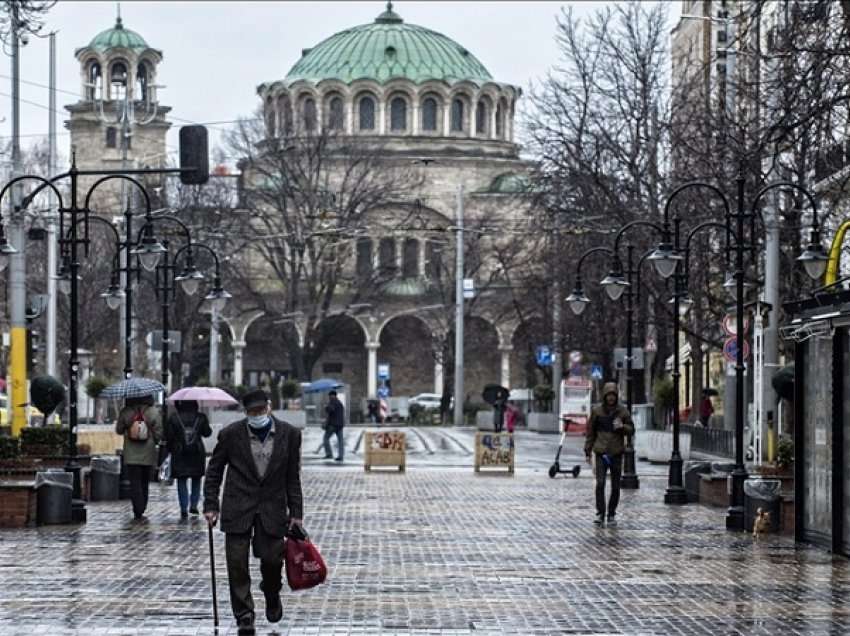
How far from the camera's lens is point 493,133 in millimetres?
126062

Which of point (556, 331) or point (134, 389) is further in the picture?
point (556, 331)

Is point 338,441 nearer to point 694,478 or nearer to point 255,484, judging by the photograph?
point 694,478

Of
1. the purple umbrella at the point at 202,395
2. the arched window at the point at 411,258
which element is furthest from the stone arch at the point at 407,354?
the purple umbrella at the point at 202,395

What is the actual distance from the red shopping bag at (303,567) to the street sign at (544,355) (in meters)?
56.5

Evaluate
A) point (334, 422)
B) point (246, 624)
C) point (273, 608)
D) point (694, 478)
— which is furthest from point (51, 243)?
point (246, 624)

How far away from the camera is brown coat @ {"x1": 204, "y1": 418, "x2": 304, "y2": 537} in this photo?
555 inches

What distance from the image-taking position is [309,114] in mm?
105688

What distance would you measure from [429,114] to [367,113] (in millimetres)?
3830

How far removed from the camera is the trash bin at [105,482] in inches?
1129

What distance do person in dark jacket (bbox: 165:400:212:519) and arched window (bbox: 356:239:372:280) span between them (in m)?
72.8

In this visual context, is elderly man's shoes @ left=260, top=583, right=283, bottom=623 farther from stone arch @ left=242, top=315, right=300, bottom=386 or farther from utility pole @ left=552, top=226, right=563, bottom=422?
stone arch @ left=242, top=315, right=300, bottom=386

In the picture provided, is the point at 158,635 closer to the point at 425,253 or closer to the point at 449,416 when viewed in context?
the point at 449,416

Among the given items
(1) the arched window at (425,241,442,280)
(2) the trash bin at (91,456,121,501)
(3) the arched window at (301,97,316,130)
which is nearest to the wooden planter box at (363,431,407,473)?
(2) the trash bin at (91,456,121,501)

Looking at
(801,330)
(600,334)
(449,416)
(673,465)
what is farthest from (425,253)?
(801,330)
